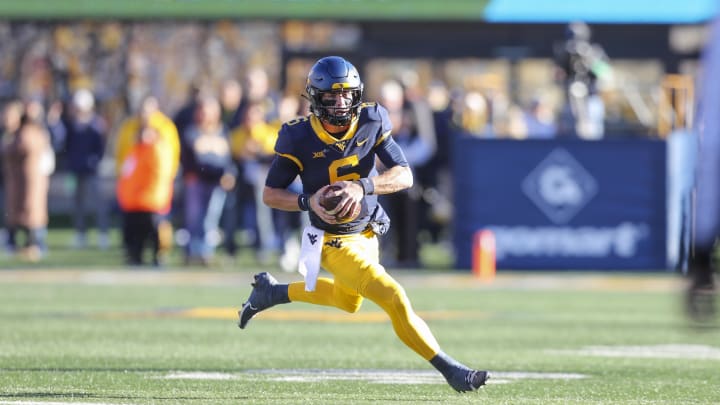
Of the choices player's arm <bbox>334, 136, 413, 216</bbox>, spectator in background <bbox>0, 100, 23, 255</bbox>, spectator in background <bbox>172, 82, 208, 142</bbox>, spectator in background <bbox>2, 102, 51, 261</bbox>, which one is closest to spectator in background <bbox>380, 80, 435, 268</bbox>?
spectator in background <bbox>172, 82, 208, 142</bbox>

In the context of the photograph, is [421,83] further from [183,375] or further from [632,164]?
[183,375]

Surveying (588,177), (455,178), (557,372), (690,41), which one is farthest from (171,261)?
(557,372)

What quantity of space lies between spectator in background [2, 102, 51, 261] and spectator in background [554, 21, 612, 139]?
638cm

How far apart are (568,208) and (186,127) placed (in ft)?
14.6

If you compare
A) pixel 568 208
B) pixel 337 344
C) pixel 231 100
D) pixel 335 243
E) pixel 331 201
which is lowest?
pixel 337 344

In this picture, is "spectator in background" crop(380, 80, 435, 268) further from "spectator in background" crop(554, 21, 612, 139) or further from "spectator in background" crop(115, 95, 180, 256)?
"spectator in background" crop(115, 95, 180, 256)

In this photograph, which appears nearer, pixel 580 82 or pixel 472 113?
pixel 580 82

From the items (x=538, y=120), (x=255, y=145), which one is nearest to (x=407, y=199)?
(x=255, y=145)

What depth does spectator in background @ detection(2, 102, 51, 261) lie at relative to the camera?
20.6 metres

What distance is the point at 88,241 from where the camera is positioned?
81.4 ft

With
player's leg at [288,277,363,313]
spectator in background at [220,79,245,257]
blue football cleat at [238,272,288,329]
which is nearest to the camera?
player's leg at [288,277,363,313]

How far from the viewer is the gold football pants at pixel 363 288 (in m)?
8.20

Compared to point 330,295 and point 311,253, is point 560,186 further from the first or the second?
point 311,253

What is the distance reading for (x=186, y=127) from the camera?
63.8 feet
